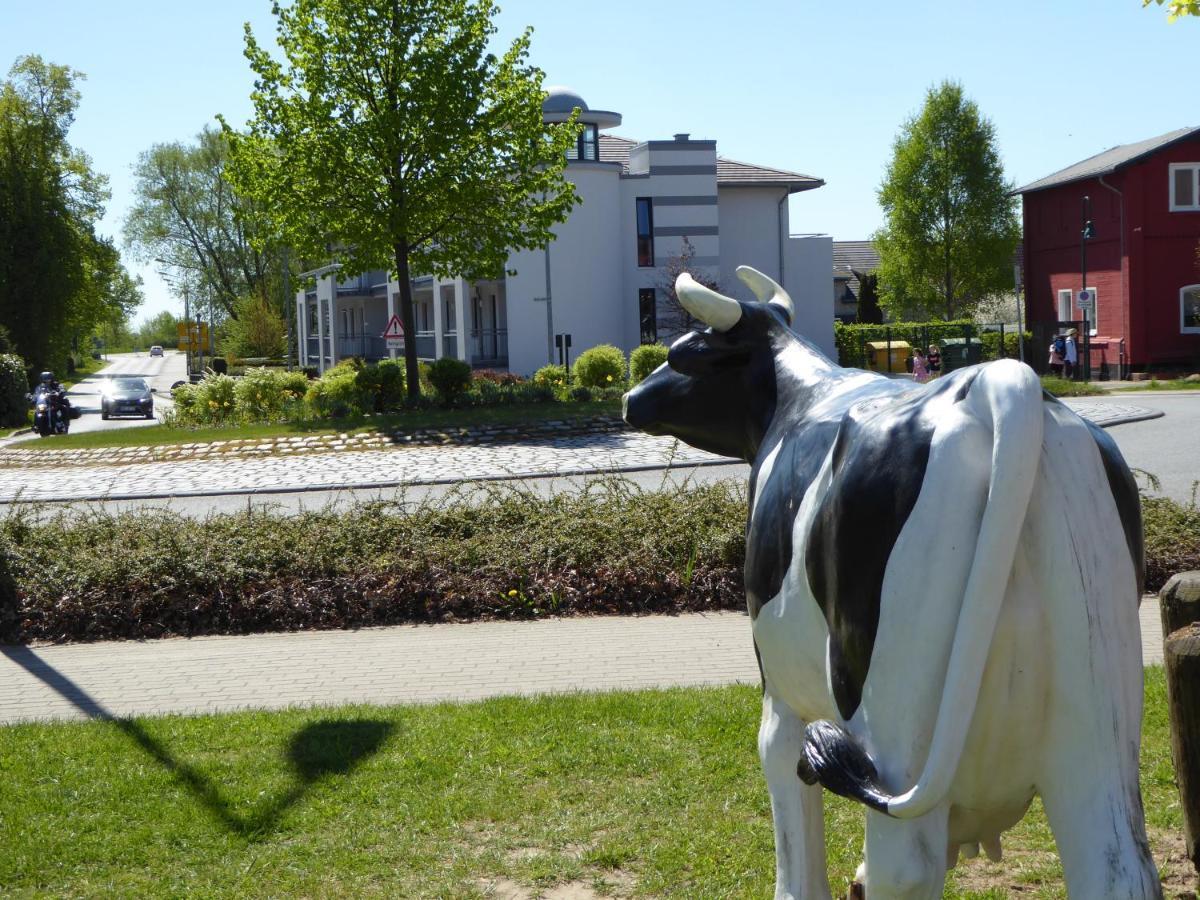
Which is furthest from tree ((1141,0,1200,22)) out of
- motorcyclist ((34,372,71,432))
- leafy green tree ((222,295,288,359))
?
leafy green tree ((222,295,288,359))

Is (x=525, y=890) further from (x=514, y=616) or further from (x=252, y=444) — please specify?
(x=252, y=444)

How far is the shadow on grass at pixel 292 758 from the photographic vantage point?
18.2 ft

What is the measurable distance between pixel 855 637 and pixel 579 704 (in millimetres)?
4660

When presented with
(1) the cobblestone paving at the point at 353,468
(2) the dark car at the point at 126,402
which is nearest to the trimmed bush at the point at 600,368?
(1) the cobblestone paving at the point at 353,468

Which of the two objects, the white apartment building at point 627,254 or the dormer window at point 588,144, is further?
the dormer window at point 588,144

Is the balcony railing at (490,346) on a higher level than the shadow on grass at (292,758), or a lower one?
higher

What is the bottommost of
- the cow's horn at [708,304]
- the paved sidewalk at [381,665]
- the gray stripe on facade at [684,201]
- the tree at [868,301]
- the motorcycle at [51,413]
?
the paved sidewalk at [381,665]

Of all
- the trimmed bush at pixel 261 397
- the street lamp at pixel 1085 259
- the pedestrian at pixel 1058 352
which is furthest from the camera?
the pedestrian at pixel 1058 352

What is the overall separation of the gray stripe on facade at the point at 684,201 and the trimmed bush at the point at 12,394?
21991 millimetres

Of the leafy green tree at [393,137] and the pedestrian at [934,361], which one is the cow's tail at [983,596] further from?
the pedestrian at [934,361]

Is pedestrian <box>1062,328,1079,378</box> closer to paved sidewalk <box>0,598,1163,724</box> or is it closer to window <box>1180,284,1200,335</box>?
window <box>1180,284,1200,335</box>

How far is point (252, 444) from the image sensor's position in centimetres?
2564

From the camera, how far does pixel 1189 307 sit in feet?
135

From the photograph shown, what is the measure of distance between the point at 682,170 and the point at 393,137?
19360mm
